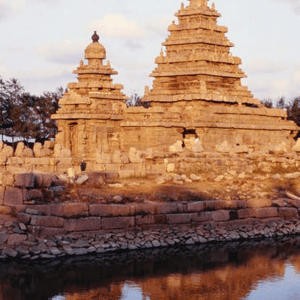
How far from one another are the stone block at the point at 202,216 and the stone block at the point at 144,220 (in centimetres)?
138

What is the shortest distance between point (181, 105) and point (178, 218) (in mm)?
20170

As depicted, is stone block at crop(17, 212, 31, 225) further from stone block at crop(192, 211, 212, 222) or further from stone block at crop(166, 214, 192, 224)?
stone block at crop(192, 211, 212, 222)

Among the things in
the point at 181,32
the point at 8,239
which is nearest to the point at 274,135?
the point at 181,32

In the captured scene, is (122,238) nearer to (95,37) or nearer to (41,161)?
(41,161)

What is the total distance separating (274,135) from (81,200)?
22.8 meters

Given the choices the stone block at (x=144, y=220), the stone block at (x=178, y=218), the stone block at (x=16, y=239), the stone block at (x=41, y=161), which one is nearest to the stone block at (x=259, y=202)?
the stone block at (x=178, y=218)

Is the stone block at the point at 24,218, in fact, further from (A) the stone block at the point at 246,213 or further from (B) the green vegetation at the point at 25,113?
(B) the green vegetation at the point at 25,113

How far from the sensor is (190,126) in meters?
45.9

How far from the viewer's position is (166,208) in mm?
27672

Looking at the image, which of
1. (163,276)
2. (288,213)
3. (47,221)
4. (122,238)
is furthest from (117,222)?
(288,213)

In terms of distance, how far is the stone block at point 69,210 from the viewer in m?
26.1

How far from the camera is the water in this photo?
2198 centimetres

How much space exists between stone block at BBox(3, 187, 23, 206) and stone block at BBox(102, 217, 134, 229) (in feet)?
7.90

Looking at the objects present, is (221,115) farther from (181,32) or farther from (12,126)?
(12,126)
